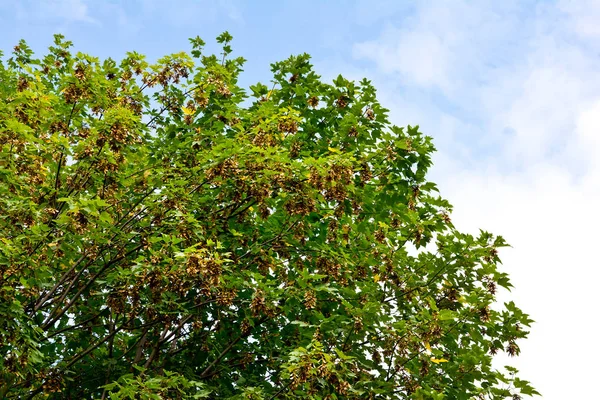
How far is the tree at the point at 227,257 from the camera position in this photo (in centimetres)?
902

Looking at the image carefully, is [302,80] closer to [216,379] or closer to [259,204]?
[259,204]

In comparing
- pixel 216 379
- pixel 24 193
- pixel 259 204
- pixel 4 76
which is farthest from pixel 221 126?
pixel 4 76

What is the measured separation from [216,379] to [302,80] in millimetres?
6308

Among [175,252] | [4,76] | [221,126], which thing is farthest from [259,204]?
[4,76]

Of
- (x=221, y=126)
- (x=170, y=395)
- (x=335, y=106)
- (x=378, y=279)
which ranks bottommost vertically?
(x=170, y=395)

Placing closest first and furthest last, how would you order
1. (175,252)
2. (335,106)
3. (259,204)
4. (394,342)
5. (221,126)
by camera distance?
(175,252), (259,204), (394,342), (221,126), (335,106)

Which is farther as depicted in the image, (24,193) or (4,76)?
(4,76)

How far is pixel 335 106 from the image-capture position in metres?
12.7

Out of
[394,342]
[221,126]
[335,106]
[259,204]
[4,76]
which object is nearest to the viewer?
[259,204]

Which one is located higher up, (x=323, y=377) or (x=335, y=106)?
(x=335, y=106)

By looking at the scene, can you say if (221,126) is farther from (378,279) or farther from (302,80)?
(378,279)

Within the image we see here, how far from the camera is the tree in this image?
9.02m

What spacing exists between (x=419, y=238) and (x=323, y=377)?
3.98 meters

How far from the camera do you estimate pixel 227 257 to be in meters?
10.3
